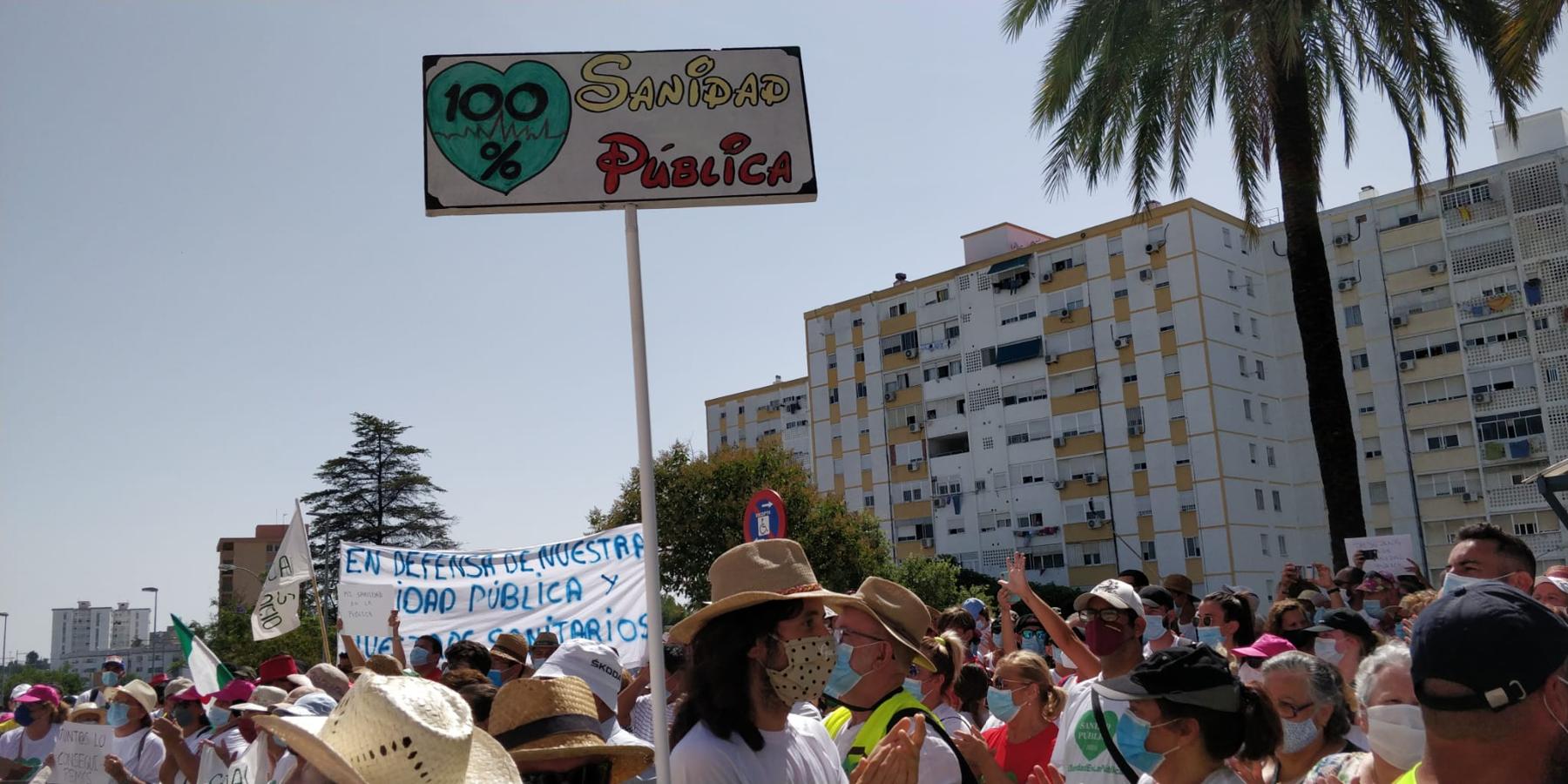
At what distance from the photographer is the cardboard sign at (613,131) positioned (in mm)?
3523

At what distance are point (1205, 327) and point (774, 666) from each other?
198ft

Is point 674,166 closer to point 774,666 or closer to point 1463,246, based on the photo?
point 774,666

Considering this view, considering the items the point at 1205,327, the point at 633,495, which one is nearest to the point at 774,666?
the point at 633,495

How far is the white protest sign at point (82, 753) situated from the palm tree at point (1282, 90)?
11654mm

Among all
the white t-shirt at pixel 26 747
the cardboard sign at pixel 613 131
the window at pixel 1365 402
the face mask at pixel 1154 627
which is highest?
the window at pixel 1365 402

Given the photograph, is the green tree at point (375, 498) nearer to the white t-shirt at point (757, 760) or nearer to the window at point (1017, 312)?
the window at point (1017, 312)

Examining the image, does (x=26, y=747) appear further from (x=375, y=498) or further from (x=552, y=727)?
(x=375, y=498)

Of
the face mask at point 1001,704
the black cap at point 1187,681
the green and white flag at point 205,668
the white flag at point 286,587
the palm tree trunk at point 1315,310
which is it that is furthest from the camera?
the white flag at point 286,587

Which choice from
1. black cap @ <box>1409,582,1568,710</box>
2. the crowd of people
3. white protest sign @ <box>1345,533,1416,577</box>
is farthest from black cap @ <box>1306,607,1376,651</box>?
white protest sign @ <box>1345,533,1416,577</box>

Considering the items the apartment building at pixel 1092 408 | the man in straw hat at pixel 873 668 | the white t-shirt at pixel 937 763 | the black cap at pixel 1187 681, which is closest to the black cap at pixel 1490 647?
the black cap at pixel 1187 681

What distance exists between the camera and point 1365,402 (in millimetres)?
62250

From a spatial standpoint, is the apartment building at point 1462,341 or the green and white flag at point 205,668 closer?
the green and white flag at point 205,668

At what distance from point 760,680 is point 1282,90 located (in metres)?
13.5

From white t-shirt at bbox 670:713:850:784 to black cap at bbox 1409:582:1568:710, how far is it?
5.41 feet
